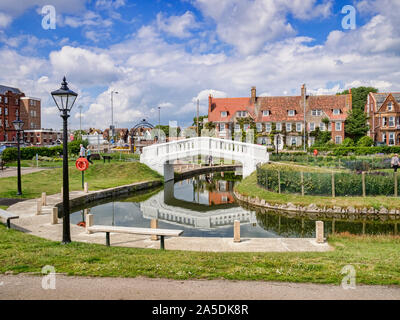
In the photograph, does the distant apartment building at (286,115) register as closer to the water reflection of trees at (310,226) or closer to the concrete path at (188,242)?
the water reflection of trees at (310,226)

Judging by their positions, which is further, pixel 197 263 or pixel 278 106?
pixel 278 106

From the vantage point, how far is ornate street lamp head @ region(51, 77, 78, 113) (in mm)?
8805

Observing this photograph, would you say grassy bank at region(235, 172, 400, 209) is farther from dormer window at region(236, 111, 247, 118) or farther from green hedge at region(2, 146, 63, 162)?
dormer window at region(236, 111, 247, 118)

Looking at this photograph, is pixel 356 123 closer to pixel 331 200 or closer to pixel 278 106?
pixel 278 106

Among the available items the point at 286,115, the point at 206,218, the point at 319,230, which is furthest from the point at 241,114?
the point at 319,230

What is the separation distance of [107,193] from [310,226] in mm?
12582

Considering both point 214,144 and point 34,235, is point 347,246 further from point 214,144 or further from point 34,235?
point 214,144

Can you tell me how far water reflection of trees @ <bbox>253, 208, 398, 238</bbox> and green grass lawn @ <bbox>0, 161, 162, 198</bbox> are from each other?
38.6ft

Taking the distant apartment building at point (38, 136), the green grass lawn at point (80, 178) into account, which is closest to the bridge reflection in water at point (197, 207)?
the green grass lawn at point (80, 178)

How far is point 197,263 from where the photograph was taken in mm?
7410

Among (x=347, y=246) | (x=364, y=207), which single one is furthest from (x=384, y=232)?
(x=347, y=246)

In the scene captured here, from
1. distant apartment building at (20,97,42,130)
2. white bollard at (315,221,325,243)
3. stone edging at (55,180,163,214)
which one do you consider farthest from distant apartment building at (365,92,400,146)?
distant apartment building at (20,97,42,130)

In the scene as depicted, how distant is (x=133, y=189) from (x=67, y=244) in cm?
1633

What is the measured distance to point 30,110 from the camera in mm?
87188
